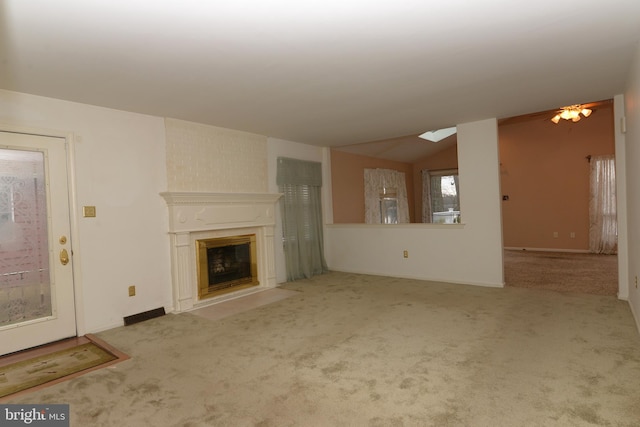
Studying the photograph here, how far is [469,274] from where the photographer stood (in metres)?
4.85

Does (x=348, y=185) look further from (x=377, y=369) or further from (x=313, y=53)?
(x=377, y=369)

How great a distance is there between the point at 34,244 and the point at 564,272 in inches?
258

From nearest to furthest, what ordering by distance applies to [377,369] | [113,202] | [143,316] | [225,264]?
[377,369]
[113,202]
[143,316]
[225,264]

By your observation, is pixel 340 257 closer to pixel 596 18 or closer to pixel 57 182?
pixel 57 182

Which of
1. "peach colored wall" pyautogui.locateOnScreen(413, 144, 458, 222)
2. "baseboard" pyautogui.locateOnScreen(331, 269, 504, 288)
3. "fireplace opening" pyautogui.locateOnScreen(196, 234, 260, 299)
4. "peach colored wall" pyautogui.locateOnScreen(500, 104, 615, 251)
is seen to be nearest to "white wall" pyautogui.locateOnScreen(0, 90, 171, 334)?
"fireplace opening" pyautogui.locateOnScreen(196, 234, 260, 299)

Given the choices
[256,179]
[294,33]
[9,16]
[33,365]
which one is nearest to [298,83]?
[294,33]

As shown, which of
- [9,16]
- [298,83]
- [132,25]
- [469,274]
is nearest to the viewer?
[9,16]

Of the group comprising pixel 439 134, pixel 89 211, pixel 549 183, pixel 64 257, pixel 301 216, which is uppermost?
pixel 439 134

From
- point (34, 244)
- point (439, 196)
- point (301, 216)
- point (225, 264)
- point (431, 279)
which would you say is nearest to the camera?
point (34, 244)

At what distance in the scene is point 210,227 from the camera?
438cm

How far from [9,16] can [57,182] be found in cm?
172

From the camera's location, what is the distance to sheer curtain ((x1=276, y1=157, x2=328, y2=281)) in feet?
17.8

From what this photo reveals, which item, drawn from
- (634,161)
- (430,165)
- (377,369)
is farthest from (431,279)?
(430,165)

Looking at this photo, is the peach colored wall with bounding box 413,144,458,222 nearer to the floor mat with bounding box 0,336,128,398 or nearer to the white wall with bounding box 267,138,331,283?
the white wall with bounding box 267,138,331,283
